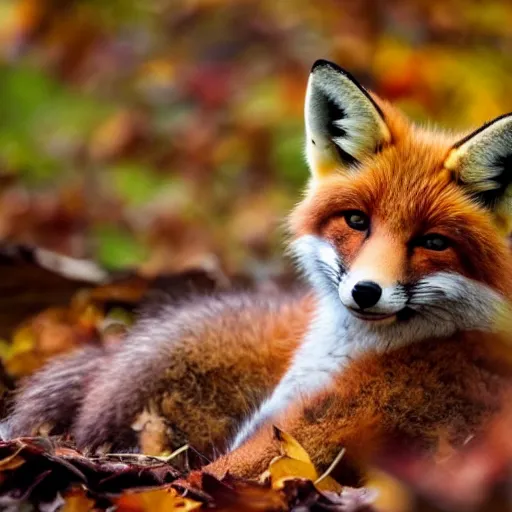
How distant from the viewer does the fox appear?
134 inches

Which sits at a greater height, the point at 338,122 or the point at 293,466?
A: the point at 338,122

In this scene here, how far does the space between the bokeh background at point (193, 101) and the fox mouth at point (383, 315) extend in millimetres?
4423

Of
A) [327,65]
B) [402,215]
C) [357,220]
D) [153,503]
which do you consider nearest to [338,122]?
[327,65]

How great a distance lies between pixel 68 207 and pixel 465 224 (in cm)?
787

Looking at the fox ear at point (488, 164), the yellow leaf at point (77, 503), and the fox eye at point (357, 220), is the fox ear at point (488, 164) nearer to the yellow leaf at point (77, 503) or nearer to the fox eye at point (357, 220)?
the fox eye at point (357, 220)

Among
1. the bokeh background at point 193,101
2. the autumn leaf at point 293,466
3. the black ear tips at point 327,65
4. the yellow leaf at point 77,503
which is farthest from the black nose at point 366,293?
the bokeh background at point 193,101

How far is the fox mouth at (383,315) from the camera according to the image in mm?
3469

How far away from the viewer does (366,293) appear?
3385mm

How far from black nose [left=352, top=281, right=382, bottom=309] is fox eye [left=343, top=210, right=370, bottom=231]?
26 centimetres

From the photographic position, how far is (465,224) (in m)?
3.50

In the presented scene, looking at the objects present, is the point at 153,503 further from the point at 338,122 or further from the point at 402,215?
the point at 338,122

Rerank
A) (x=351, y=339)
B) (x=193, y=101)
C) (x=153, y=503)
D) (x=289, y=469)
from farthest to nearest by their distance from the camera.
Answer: (x=193, y=101) < (x=351, y=339) < (x=289, y=469) < (x=153, y=503)

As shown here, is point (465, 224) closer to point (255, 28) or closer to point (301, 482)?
point (301, 482)

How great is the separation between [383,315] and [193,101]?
369 inches
